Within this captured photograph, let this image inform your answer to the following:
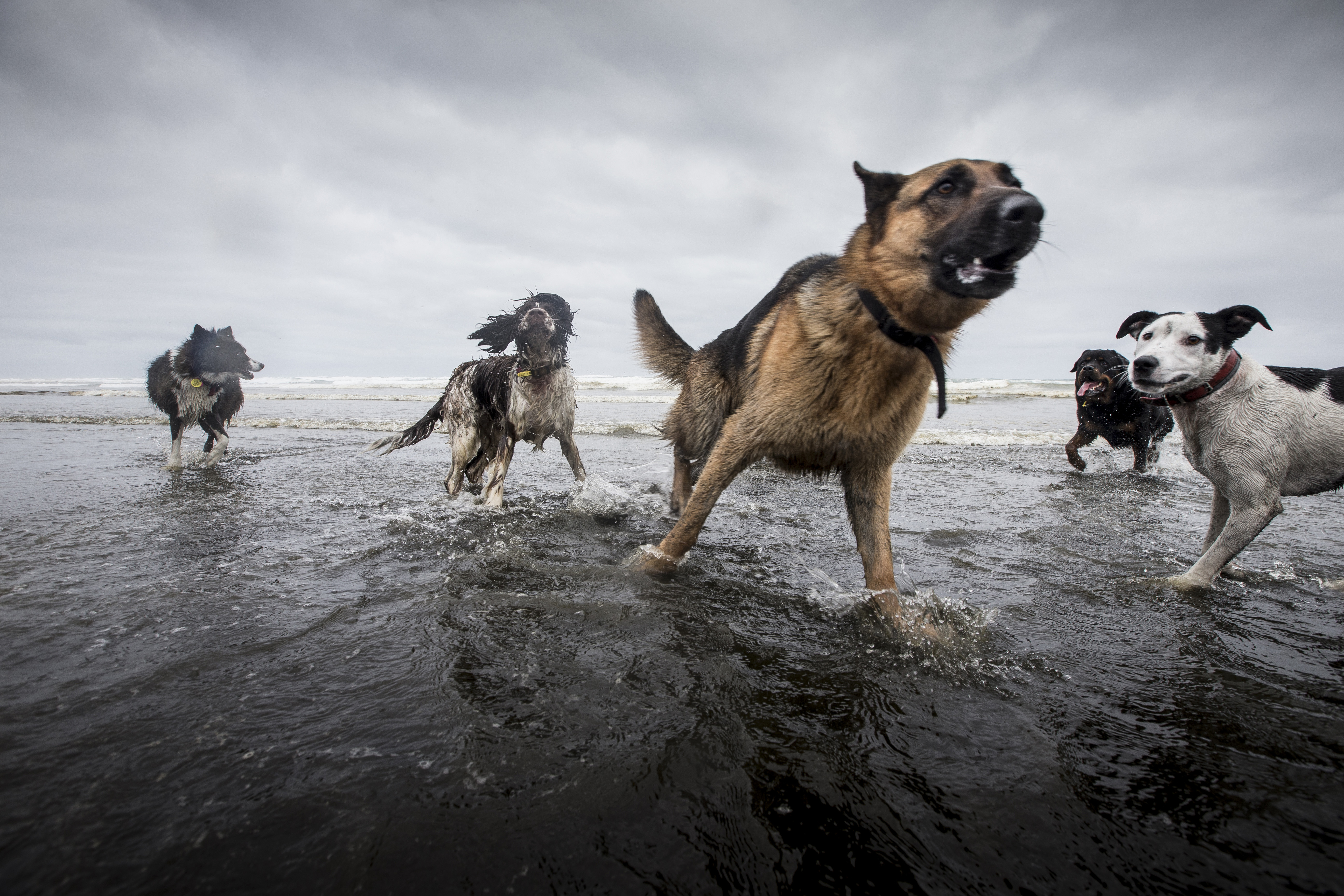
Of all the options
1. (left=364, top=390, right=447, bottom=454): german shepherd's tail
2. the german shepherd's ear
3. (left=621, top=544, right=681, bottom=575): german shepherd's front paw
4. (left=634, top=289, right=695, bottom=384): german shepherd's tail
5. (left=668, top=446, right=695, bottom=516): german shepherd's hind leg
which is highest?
the german shepherd's ear

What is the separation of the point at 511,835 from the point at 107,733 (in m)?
1.16

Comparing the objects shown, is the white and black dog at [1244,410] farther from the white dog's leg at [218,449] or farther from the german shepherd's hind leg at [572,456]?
the white dog's leg at [218,449]

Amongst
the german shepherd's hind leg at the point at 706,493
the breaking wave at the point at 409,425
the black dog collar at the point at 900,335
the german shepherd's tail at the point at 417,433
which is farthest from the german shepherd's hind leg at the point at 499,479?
the breaking wave at the point at 409,425

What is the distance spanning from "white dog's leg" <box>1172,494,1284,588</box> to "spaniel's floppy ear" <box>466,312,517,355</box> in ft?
19.1

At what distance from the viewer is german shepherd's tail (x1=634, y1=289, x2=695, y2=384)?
14.8ft

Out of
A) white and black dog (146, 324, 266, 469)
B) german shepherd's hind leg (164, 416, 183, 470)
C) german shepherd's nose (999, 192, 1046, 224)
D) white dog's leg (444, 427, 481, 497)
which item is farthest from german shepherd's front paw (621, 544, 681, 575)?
white and black dog (146, 324, 266, 469)

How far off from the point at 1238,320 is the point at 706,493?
3.63 meters

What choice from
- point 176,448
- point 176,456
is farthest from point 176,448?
point 176,456

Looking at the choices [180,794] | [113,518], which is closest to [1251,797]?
[180,794]

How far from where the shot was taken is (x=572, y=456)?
579 centimetres

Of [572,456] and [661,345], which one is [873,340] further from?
[572,456]

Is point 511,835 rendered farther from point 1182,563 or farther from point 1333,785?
point 1182,563

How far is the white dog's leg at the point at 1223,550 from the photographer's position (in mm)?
3043

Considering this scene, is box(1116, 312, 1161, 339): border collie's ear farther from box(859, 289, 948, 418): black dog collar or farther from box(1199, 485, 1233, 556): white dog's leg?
box(859, 289, 948, 418): black dog collar
